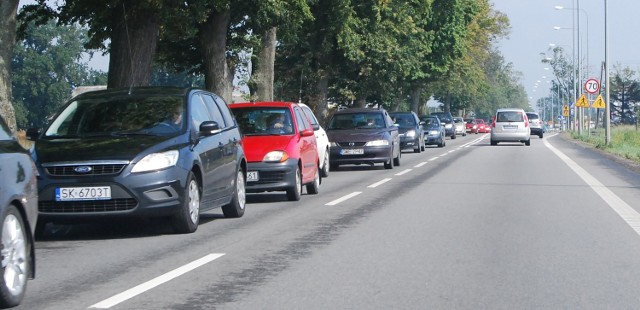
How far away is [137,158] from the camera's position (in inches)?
465

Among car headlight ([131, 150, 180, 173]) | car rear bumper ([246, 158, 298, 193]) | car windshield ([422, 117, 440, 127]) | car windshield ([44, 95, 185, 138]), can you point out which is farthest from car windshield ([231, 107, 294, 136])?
car windshield ([422, 117, 440, 127])

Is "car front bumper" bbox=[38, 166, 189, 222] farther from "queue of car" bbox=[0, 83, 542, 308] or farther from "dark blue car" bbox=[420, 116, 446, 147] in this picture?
"dark blue car" bbox=[420, 116, 446, 147]

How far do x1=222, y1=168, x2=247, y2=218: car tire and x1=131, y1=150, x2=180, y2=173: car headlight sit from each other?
2.26m

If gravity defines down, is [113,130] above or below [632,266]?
above

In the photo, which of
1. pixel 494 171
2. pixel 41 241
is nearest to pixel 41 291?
pixel 41 241

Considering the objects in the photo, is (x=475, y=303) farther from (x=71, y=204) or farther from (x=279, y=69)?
(x=279, y=69)

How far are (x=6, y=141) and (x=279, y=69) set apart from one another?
44871mm

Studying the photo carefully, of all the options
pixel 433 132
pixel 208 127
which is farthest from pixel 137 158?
pixel 433 132

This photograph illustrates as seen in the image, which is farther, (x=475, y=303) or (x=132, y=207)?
(x=132, y=207)

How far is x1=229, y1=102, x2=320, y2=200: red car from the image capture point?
17016 millimetres

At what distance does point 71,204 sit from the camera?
11.8 m

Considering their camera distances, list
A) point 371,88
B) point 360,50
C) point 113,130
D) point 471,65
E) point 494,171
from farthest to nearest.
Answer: point 471,65, point 371,88, point 360,50, point 494,171, point 113,130

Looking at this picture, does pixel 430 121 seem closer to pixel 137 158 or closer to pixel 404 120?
pixel 404 120

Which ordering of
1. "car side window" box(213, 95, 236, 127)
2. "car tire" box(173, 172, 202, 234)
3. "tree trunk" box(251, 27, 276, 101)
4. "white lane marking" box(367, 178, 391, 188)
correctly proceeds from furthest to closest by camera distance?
"tree trunk" box(251, 27, 276, 101), "white lane marking" box(367, 178, 391, 188), "car side window" box(213, 95, 236, 127), "car tire" box(173, 172, 202, 234)
